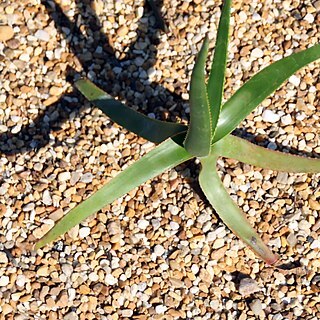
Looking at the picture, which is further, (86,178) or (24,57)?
(24,57)

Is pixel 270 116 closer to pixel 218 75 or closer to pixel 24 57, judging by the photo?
pixel 218 75

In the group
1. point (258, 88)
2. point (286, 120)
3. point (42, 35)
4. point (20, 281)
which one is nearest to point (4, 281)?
point (20, 281)

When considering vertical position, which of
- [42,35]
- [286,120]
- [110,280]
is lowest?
[110,280]

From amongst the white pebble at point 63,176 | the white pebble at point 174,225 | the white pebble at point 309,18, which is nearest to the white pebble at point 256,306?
the white pebble at point 174,225

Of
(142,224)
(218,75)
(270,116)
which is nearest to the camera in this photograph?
(218,75)

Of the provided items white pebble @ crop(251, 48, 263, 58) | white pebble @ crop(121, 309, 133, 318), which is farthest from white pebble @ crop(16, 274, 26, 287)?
white pebble @ crop(251, 48, 263, 58)

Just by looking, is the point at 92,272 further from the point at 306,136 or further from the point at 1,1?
the point at 1,1

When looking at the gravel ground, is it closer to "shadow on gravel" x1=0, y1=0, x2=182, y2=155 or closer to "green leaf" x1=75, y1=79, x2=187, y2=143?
"shadow on gravel" x1=0, y1=0, x2=182, y2=155
